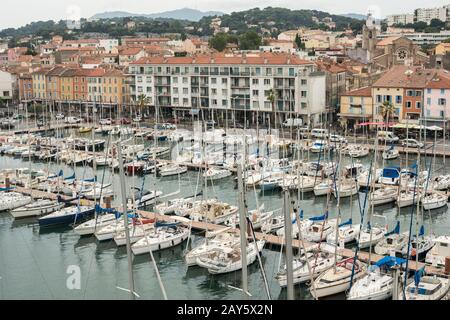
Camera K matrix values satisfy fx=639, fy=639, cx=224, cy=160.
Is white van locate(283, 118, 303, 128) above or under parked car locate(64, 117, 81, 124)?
above

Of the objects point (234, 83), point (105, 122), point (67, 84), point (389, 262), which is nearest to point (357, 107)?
point (234, 83)

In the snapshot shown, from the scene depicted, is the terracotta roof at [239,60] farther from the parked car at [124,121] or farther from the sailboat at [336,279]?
→ the sailboat at [336,279]

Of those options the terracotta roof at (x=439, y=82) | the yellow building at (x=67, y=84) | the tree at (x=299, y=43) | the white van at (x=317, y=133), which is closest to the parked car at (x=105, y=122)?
the yellow building at (x=67, y=84)

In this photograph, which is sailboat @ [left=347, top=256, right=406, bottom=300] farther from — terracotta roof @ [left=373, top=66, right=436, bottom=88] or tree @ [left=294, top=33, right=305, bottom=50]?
tree @ [left=294, top=33, right=305, bottom=50]

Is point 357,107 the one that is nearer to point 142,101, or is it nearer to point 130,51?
point 142,101

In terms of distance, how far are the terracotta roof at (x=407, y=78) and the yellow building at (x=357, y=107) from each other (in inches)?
30.1

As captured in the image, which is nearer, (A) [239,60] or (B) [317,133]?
(B) [317,133]

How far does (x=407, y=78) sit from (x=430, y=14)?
49.8 m

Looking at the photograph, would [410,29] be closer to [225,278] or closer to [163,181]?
[163,181]

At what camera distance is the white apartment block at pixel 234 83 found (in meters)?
26.6

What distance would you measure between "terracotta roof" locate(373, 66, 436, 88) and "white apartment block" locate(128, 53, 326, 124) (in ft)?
10.3

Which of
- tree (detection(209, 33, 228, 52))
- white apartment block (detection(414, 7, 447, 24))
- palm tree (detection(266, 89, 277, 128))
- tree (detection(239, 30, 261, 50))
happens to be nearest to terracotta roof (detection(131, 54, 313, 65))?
palm tree (detection(266, 89, 277, 128))

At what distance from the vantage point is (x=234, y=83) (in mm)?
28109

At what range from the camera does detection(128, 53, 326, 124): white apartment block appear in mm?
26562
